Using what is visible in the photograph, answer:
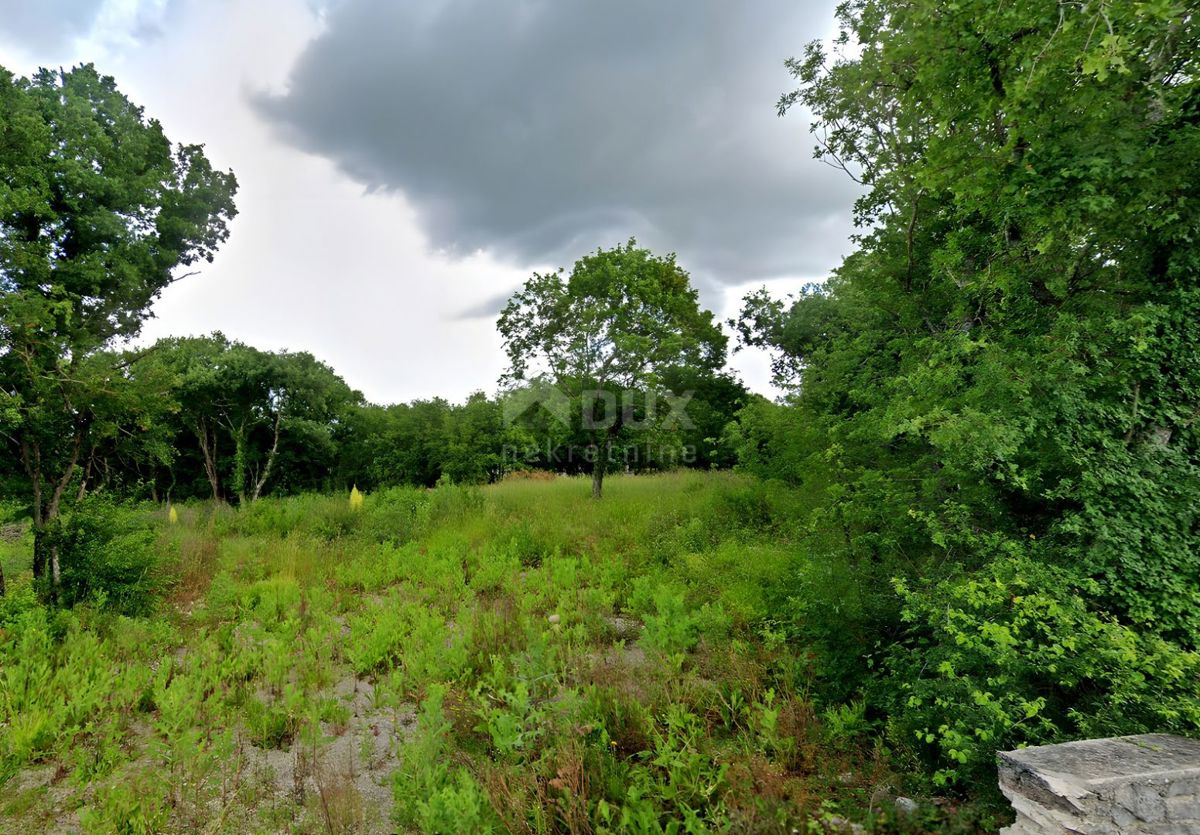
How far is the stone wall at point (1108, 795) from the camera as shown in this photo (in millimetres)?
2365

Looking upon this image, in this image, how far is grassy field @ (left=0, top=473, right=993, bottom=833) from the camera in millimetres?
3000

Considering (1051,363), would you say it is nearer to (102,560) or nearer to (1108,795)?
(1108,795)

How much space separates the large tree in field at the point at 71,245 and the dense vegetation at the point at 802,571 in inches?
2.1

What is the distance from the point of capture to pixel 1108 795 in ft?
7.75

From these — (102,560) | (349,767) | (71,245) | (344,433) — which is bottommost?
(349,767)

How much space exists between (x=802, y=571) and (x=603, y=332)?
332 inches

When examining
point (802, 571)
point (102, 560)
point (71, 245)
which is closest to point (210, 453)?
point (71, 245)

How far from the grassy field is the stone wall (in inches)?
14.1

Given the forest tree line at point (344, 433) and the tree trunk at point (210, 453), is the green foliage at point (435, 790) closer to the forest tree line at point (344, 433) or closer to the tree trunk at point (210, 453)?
the forest tree line at point (344, 433)

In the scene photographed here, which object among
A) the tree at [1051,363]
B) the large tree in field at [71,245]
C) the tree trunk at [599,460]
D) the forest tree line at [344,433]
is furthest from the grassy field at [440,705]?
the forest tree line at [344,433]

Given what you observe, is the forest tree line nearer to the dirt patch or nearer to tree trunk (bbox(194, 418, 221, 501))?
tree trunk (bbox(194, 418, 221, 501))

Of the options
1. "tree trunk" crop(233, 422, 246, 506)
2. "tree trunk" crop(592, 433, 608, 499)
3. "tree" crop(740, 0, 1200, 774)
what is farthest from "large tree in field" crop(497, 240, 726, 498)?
"tree trunk" crop(233, 422, 246, 506)

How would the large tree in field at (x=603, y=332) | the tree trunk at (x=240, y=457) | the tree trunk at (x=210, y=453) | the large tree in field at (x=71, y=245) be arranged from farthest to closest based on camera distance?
the tree trunk at (x=210, y=453) < the tree trunk at (x=240, y=457) < the large tree in field at (x=603, y=332) < the large tree in field at (x=71, y=245)

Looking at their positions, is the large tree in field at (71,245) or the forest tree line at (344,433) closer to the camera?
the large tree in field at (71,245)
